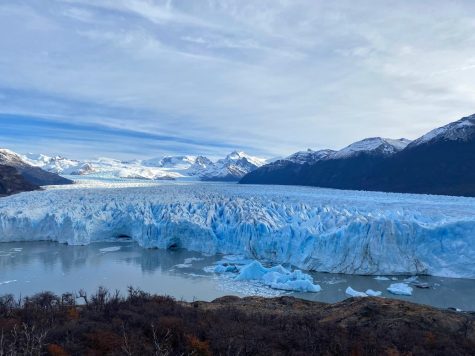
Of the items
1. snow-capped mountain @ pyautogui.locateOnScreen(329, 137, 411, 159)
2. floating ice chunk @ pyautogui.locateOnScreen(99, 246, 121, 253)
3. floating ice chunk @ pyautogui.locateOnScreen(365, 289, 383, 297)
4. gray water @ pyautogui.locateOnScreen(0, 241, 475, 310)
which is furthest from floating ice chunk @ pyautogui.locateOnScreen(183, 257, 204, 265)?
snow-capped mountain @ pyautogui.locateOnScreen(329, 137, 411, 159)

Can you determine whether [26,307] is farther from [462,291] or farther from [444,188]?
[444,188]

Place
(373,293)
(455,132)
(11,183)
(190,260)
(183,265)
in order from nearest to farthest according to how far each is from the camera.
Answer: (373,293)
(183,265)
(190,260)
(11,183)
(455,132)

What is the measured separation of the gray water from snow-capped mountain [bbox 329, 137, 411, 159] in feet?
163

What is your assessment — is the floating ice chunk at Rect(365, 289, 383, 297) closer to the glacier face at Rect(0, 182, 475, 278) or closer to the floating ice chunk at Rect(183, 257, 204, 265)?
the glacier face at Rect(0, 182, 475, 278)

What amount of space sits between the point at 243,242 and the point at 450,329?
988 cm

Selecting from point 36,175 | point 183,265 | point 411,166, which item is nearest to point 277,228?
point 183,265

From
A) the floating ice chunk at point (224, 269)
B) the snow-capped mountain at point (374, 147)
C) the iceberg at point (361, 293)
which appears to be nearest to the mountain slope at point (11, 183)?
the floating ice chunk at point (224, 269)

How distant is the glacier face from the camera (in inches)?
537

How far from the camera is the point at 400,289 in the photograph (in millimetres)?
11398

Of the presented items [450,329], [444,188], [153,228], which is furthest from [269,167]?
[450,329]

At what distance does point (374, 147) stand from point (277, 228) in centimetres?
5016

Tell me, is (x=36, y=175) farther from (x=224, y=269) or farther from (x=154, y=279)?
(x=224, y=269)

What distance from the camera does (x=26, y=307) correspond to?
23.5 ft

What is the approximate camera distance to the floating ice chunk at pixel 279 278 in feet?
38.0
